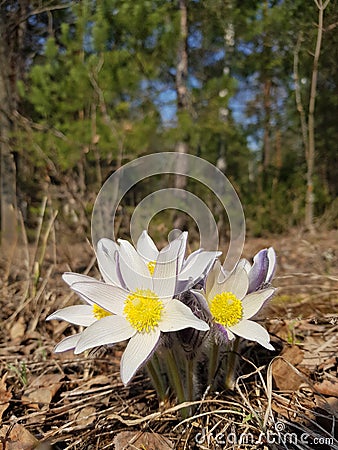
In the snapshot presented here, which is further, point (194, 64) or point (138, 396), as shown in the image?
point (194, 64)

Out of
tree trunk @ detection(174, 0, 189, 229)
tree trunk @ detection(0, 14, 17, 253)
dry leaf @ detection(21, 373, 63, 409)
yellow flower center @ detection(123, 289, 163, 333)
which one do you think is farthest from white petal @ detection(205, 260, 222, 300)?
tree trunk @ detection(174, 0, 189, 229)

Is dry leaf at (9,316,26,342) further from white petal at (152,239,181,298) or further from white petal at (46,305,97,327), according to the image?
white petal at (152,239,181,298)

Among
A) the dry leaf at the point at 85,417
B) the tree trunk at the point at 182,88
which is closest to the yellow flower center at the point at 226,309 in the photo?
the dry leaf at the point at 85,417

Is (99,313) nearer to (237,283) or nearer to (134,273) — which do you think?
(134,273)

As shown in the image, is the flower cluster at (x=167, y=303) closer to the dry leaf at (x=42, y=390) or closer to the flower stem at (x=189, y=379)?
the flower stem at (x=189, y=379)

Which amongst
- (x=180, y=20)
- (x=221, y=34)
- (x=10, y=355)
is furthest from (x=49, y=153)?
(x=10, y=355)

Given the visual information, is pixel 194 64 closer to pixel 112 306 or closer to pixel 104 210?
Answer: pixel 104 210
